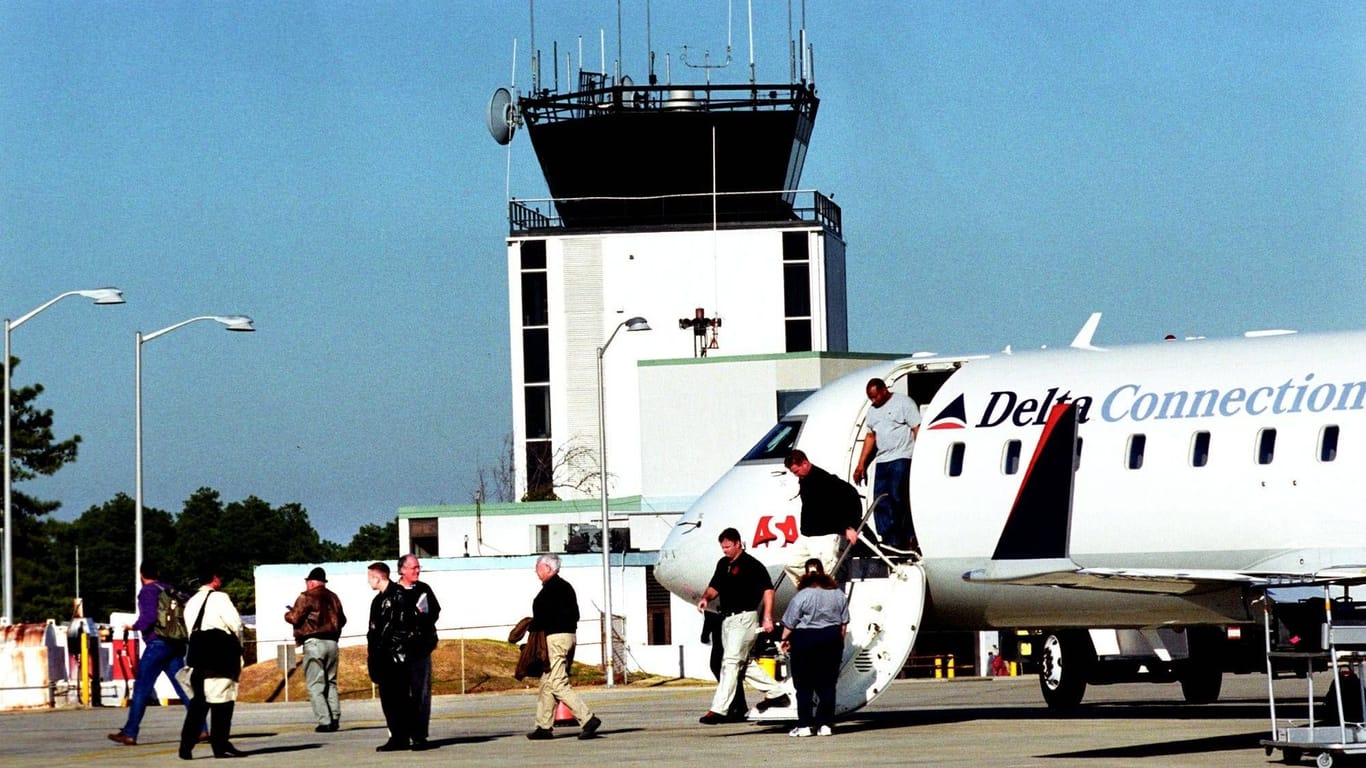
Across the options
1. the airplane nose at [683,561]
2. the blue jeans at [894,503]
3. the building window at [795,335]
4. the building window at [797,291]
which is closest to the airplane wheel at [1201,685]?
the blue jeans at [894,503]

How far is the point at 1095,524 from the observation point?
22.7 m

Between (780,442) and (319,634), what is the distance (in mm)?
5845

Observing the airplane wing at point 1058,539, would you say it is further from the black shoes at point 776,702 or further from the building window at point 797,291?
the building window at point 797,291

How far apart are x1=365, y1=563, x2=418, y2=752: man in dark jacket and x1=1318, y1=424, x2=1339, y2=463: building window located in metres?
8.92

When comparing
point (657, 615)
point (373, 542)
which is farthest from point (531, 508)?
point (373, 542)

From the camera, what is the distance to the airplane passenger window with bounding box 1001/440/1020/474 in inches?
931

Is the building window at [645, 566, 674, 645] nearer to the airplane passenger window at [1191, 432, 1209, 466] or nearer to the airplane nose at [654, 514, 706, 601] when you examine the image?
the airplane nose at [654, 514, 706, 601]

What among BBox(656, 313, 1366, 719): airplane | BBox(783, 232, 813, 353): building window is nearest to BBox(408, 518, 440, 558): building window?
BBox(783, 232, 813, 353): building window

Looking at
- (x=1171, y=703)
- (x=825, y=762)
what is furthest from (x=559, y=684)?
(x=1171, y=703)

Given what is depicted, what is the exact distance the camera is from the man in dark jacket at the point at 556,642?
2358 centimetres

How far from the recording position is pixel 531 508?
73.7 meters

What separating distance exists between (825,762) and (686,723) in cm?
721

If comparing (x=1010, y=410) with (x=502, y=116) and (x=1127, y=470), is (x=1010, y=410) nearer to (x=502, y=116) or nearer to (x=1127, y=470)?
(x=1127, y=470)

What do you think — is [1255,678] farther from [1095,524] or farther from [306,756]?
[306,756]
